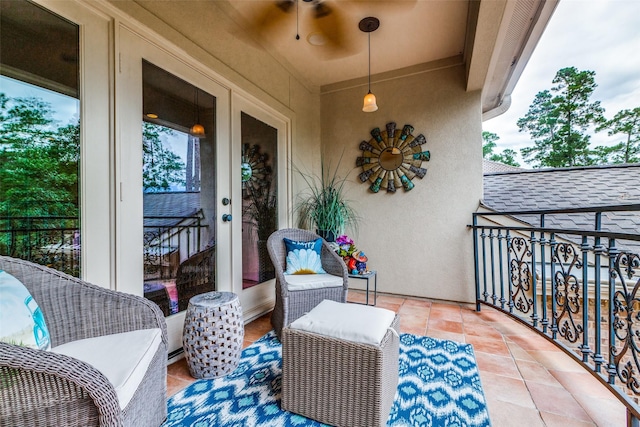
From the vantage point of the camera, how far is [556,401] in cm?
150

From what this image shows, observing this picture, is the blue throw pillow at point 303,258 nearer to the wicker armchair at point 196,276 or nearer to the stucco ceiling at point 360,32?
the wicker armchair at point 196,276

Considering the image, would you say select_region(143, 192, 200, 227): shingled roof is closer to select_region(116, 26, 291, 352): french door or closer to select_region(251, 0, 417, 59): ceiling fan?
select_region(116, 26, 291, 352): french door

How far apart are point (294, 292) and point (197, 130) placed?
1.55 metres

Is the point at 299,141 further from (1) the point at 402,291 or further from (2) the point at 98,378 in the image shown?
(2) the point at 98,378

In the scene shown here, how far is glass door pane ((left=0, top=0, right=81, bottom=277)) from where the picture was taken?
128 centimetres

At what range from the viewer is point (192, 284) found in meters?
2.17

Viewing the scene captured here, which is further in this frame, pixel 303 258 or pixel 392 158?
pixel 392 158

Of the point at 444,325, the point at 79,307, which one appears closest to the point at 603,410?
the point at 444,325

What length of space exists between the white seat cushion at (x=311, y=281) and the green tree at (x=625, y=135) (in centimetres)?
818

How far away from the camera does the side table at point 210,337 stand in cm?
165

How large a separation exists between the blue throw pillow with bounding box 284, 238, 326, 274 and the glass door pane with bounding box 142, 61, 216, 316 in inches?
26.8

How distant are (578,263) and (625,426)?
84cm

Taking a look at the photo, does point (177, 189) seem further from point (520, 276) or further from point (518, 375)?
point (520, 276)

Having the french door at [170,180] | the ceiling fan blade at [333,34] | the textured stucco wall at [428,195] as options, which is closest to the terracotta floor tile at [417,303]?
the textured stucco wall at [428,195]
